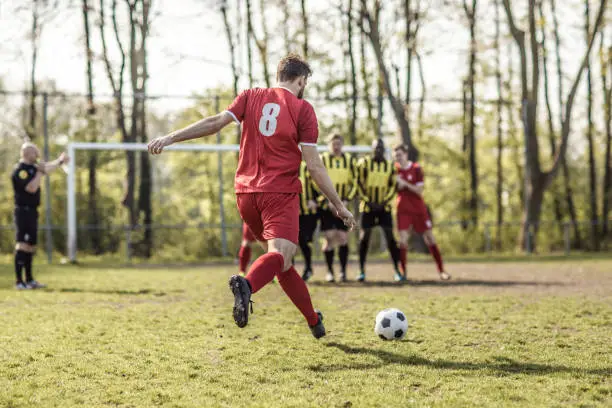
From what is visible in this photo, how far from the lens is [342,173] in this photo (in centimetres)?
902

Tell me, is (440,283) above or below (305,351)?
below

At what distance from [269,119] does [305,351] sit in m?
1.50

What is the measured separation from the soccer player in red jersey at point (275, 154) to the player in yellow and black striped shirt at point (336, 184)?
4520mm

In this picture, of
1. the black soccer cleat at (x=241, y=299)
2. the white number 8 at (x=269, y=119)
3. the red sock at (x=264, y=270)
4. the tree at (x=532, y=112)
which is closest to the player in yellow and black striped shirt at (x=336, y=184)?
the white number 8 at (x=269, y=119)

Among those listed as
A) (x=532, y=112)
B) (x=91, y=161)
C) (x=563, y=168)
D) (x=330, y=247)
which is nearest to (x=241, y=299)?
(x=330, y=247)

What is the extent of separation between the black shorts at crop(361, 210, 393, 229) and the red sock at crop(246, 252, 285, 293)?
5.42m

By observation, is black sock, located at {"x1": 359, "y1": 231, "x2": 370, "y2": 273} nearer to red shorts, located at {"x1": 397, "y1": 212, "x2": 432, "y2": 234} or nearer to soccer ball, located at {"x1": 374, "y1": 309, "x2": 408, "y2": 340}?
red shorts, located at {"x1": 397, "y1": 212, "x2": 432, "y2": 234}

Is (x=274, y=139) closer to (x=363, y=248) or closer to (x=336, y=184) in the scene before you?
(x=336, y=184)

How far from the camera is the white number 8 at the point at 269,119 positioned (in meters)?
4.18

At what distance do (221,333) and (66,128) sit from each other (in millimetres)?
14961

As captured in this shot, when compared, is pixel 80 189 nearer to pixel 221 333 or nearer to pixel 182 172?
pixel 182 172

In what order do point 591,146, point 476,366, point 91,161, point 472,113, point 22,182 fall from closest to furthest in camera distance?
point 476,366, point 22,182, point 91,161, point 472,113, point 591,146

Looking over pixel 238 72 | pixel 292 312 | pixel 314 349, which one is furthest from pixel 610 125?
pixel 314 349

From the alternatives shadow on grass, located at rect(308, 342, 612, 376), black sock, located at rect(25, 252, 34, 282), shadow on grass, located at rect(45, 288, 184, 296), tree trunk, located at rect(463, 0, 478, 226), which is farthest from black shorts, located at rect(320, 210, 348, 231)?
tree trunk, located at rect(463, 0, 478, 226)
